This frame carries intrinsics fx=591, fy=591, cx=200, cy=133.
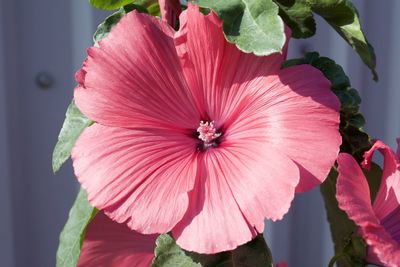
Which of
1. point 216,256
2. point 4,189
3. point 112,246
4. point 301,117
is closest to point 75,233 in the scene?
point 112,246

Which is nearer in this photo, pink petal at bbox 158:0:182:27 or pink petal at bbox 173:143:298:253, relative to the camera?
pink petal at bbox 173:143:298:253

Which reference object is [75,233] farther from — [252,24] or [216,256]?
[252,24]

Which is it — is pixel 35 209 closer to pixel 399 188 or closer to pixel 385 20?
pixel 385 20

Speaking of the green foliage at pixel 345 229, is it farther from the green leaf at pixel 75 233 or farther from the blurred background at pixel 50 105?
the blurred background at pixel 50 105

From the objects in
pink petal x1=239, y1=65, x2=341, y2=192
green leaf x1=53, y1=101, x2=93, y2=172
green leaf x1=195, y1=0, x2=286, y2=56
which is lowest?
green leaf x1=53, y1=101, x2=93, y2=172

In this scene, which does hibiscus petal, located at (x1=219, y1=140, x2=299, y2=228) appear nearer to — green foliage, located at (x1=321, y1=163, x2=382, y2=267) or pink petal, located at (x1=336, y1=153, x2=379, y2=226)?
pink petal, located at (x1=336, y1=153, x2=379, y2=226)

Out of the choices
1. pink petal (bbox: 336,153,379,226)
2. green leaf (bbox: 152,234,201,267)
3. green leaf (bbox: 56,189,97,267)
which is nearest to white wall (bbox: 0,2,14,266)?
green leaf (bbox: 56,189,97,267)

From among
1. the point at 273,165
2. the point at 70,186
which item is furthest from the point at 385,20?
the point at 273,165
